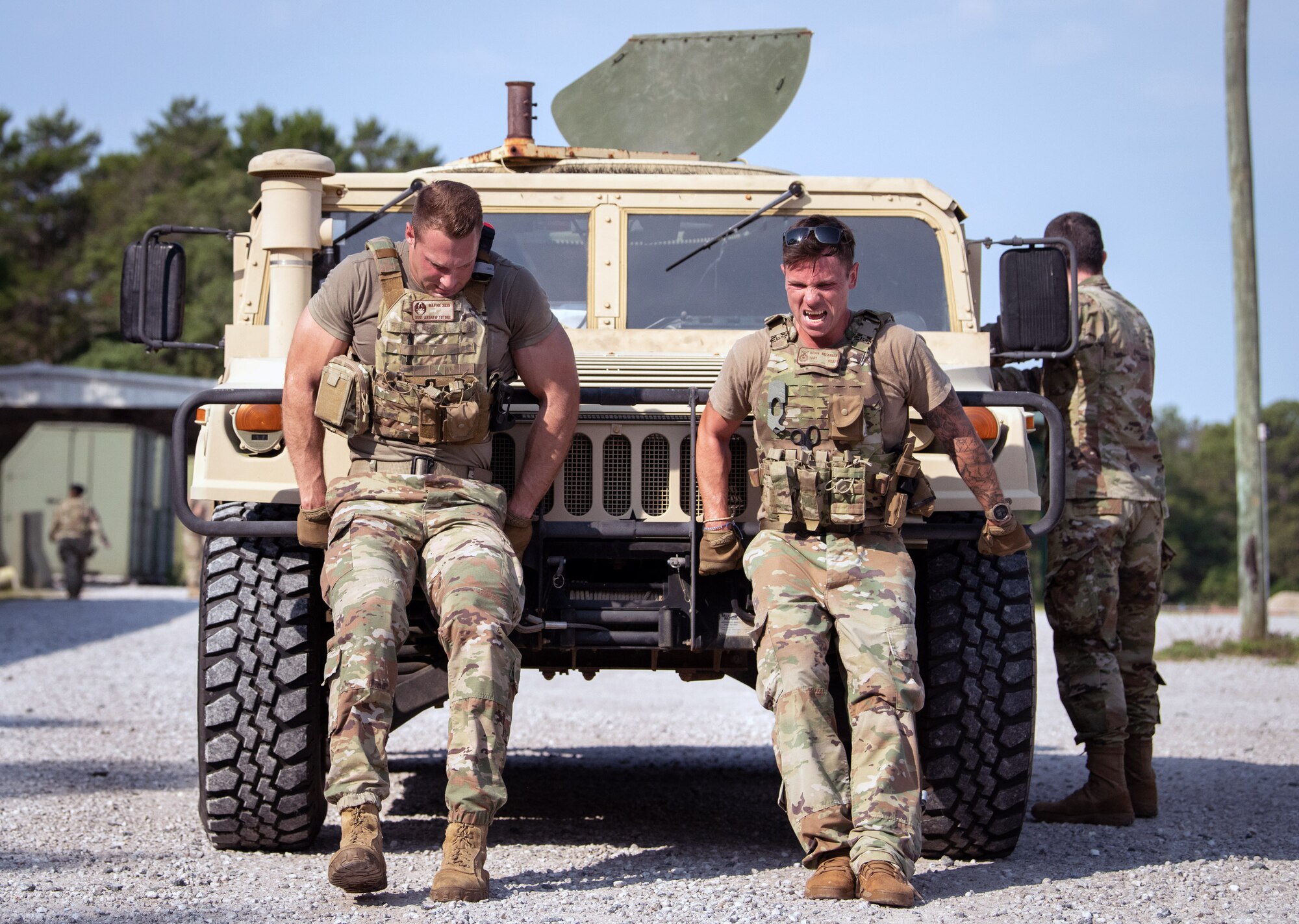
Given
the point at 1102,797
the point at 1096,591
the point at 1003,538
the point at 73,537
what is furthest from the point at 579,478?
the point at 73,537

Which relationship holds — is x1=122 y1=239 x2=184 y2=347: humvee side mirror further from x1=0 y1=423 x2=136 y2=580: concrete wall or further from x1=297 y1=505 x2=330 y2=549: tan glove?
x1=0 y1=423 x2=136 y2=580: concrete wall

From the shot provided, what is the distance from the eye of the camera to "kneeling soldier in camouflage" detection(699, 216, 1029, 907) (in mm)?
4176

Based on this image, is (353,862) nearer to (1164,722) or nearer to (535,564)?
(535,564)

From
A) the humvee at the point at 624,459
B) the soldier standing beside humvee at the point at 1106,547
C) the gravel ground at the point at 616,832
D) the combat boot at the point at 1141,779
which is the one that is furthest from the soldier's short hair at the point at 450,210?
the combat boot at the point at 1141,779

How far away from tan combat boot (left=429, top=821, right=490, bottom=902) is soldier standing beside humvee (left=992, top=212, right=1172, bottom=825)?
2.46 m

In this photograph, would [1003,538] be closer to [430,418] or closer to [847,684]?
[847,684]

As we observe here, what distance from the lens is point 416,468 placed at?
4426 millimetres

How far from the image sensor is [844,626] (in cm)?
433

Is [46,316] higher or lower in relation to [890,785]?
higher

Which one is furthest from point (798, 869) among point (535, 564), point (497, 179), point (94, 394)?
point (94, 394)

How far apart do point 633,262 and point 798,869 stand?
2133 mm

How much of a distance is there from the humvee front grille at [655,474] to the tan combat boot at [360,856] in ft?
4.06

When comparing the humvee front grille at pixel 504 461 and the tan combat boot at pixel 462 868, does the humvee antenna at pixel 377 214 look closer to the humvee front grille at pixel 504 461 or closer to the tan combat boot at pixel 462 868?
the humvee front grille at pixel 504 461

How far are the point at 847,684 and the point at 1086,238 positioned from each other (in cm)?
242
